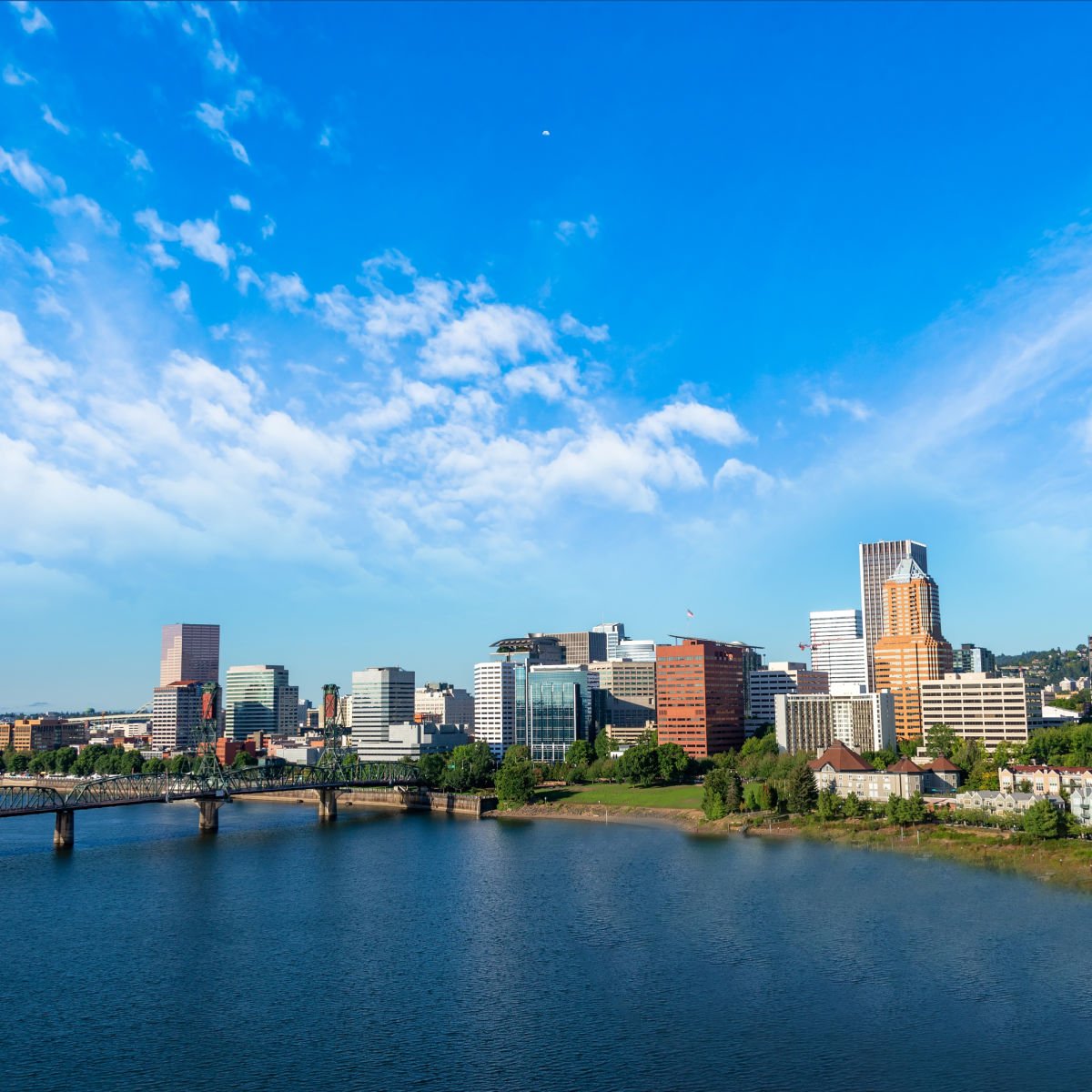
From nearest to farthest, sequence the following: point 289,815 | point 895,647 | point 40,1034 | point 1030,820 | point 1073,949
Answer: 1. point 40,1034
2. point 1073,949
3. point 1030,820
4. point 289,815
5. point 895,647

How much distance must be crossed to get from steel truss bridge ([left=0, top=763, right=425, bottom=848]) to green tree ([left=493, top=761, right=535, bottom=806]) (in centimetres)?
2198

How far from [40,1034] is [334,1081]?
55.0 ft

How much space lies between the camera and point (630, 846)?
4048 inches

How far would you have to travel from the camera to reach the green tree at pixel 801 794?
4577 inches

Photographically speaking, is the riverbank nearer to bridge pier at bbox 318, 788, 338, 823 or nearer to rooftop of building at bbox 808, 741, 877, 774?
rooftop of building at bbox 808, 741, 877, 774

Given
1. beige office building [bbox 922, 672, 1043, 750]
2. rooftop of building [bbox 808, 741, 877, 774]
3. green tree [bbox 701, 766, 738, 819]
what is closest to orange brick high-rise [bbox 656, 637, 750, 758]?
beige office building [bbox 922, 672, 1043, 750]

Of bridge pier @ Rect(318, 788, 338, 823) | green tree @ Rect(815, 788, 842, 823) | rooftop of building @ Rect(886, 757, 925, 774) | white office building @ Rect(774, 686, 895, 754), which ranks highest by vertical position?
white office building @ Rect(774, 686, 895, 754)

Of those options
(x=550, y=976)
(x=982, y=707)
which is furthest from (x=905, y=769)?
(x=550, y=976)

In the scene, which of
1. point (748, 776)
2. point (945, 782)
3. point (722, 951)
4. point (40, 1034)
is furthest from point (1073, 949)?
point (748, 776)

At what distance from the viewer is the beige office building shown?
172 m

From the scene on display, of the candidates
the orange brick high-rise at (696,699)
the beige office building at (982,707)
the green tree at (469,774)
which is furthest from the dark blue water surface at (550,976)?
the beige office building at (982,707)

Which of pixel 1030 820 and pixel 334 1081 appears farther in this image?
pixel 1030 820

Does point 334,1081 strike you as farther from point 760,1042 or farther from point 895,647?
point 895,647

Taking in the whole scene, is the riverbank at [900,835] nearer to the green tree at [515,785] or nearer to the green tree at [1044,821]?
the green tree at [1044,821]
